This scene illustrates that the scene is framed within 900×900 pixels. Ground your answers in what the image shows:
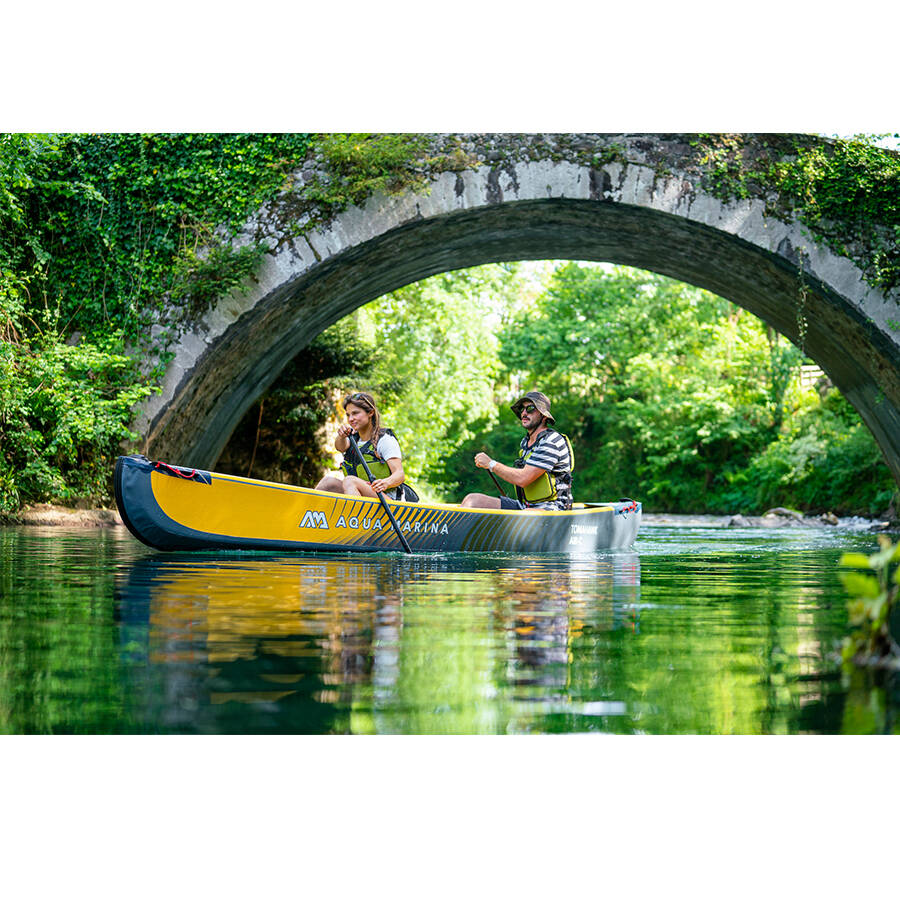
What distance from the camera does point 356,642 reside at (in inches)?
149

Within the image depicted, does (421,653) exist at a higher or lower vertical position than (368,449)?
lower

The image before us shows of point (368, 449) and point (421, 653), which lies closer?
point (421, 653)

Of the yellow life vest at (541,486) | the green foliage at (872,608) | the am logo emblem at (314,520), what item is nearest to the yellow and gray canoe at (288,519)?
the am logo emblem at (314,520)

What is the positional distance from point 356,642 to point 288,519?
3.76 metres

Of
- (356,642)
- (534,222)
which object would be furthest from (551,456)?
(356,642)

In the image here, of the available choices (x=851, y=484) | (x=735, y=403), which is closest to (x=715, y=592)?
(x=851, y=484)

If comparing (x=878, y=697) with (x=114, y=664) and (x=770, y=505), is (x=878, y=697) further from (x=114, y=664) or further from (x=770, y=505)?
(x=770, y=505)

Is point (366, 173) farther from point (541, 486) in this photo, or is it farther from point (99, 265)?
point (541, 486)

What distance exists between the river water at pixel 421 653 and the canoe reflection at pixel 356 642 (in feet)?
0.04

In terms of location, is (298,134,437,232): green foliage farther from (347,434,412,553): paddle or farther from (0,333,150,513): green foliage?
(347,434,412,553): paddle

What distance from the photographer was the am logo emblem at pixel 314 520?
7.50 metres

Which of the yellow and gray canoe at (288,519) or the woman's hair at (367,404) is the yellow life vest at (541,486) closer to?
the yellow and gray canoe at (288,519)

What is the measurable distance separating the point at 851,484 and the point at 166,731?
19303 mm

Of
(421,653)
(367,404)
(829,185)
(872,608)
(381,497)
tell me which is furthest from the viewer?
(829,185)
